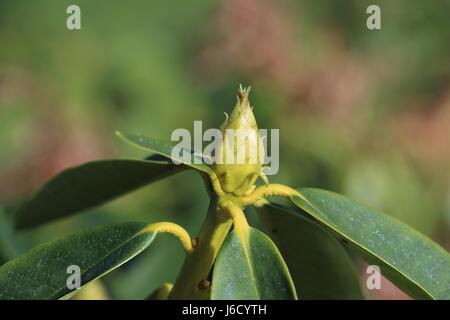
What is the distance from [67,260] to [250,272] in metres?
0.21

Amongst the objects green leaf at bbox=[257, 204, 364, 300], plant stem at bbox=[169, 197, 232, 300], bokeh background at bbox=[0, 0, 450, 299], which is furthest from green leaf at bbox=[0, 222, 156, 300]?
bokeh background at bbox=[0, 0, 450, 299]

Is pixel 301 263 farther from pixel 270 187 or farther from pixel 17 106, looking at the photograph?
pixel 17 106

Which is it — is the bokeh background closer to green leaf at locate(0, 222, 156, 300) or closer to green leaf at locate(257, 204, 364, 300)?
green leaf at locate(257, 204, 364, 300)

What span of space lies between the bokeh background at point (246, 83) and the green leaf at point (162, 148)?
3.10ft

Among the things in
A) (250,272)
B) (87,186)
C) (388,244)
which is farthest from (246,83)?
(250,272)

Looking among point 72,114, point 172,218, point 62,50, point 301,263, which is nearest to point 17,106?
point 72,114

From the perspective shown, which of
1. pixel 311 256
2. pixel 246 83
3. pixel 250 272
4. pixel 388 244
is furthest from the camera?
pixel 246 83

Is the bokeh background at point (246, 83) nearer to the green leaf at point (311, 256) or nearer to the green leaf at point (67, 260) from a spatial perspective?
the green leaf at point (311, 256)

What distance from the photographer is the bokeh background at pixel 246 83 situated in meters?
2.37

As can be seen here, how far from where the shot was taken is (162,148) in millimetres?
1010

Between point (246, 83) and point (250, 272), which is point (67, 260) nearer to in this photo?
point (250, 272)

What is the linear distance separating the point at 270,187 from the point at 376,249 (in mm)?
141

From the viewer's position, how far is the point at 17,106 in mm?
2699

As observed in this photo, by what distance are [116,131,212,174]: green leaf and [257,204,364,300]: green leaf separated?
147 mm
